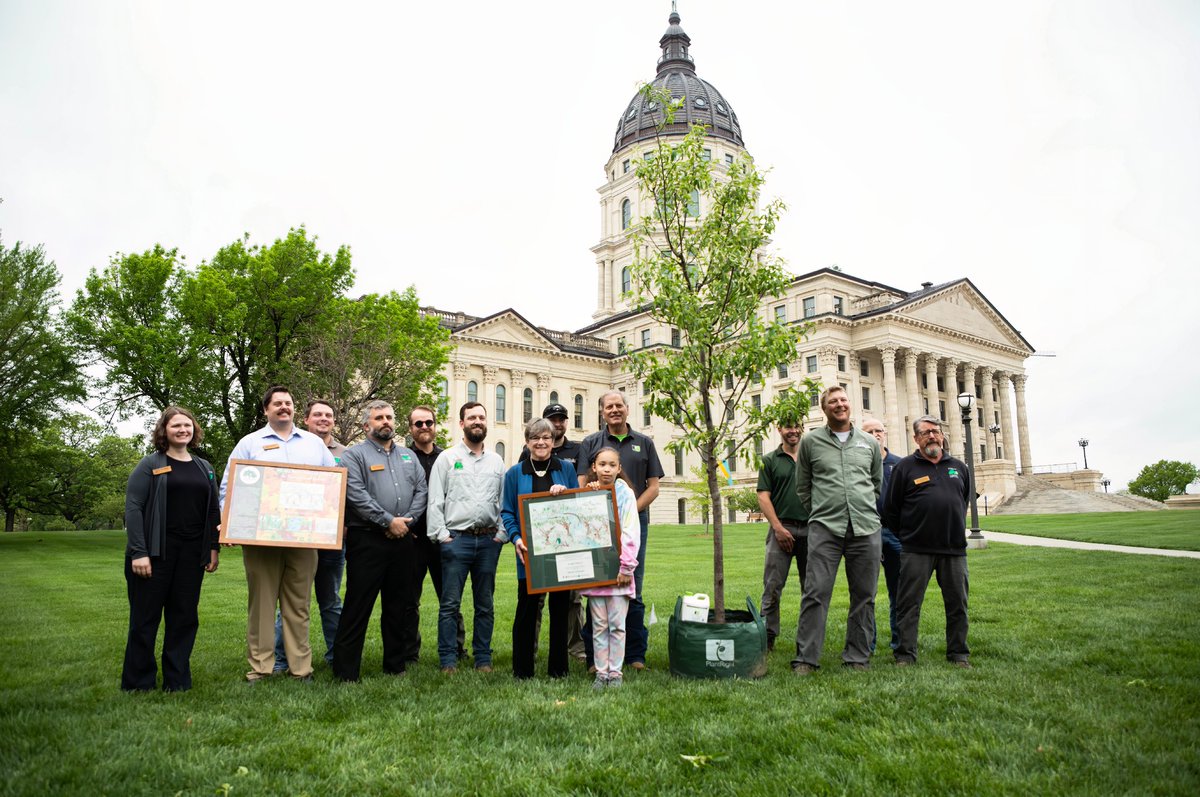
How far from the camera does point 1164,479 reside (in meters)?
101

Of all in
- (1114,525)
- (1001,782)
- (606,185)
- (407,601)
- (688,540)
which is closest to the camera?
(1001,782)

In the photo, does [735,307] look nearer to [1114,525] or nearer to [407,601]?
[407,601]

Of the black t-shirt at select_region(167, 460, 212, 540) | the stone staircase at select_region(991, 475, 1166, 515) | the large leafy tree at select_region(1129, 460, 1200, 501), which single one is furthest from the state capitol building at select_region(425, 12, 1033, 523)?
the black t-shirt at select_region(167, 460, 212, 540)

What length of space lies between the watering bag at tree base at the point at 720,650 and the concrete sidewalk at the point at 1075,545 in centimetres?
1569

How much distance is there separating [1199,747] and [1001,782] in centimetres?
151

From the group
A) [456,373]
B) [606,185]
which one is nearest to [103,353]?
[456,373]

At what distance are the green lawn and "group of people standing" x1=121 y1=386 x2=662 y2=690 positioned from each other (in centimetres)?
2032

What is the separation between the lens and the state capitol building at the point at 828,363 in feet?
208

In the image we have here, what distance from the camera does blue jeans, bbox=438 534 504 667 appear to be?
24.4ft

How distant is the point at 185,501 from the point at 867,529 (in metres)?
6.10

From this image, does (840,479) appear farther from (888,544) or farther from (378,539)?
(378,539)

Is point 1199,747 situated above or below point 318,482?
below

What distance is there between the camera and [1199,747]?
186 inches

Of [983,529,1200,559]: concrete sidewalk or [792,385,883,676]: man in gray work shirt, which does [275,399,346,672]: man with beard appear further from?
[983,529,1200,559]: concrete sidewalk
